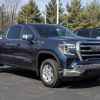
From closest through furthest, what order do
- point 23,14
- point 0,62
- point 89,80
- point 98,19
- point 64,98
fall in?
point 64,98 < point 89,80 < point 0,62 < point 98,19 < point 23,14

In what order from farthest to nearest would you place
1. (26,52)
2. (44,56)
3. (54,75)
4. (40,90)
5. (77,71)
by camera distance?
(26,52) < (44,56) < (54,75) < (40,90) < (77,71)

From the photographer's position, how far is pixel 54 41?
385 inches

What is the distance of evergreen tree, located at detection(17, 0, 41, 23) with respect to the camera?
68.6 metres

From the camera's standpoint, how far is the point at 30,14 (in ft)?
230

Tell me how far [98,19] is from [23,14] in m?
19.5

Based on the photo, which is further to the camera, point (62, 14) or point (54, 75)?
point (62, 14)

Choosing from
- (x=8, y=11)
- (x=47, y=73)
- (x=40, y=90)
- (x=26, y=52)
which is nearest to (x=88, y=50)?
(x=47, y=73)

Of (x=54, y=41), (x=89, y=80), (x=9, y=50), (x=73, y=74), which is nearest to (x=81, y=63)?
(x=73, y=74)

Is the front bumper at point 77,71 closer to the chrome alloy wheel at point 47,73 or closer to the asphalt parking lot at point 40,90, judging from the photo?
the asphalt parking lot at point 40,90

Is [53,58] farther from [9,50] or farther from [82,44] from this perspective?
[9,50]

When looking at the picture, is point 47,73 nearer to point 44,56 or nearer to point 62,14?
point 44,56

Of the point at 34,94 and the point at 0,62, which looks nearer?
the point at 34,94

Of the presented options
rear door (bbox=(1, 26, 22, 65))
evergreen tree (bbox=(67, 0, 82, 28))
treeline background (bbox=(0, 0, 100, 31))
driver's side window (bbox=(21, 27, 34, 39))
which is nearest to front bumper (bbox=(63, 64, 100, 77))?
driver's side window (bbox=(21, 27, 34, 39))

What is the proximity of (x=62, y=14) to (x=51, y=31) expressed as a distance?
5572cm
